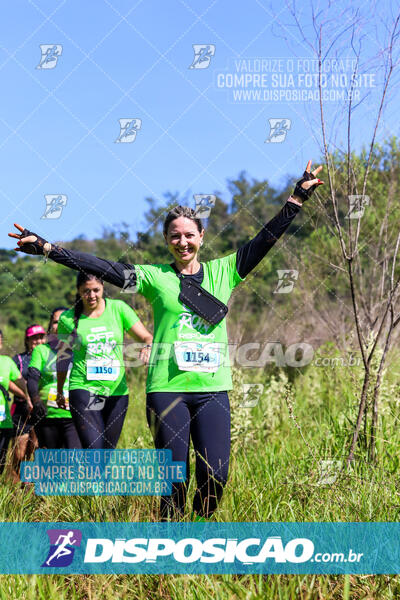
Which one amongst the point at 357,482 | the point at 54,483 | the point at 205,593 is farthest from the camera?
the point at 54,483

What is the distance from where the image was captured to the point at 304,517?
3.26 metres

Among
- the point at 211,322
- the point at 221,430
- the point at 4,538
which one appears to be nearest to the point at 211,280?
the point at 211,322

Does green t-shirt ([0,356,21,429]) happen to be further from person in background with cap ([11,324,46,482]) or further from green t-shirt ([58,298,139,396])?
green t-shirt ([58,298,139,396])

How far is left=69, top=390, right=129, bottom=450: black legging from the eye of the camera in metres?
4.49

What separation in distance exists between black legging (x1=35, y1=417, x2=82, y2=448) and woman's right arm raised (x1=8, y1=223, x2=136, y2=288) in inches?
95.0

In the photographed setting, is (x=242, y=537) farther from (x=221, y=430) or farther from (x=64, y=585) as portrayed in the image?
(x=64, y=585)

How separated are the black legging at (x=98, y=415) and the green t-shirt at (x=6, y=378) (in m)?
1.25

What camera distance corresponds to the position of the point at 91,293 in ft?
15.5

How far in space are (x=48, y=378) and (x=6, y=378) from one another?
54cm

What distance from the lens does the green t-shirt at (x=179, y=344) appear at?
3316 millimetres

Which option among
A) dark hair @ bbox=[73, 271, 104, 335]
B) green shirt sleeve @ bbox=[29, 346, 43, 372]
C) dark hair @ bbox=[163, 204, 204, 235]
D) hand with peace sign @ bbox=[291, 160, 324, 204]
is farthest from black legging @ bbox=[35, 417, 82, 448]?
hand with peace sign @ bbox=[291, 160, 324, 204]

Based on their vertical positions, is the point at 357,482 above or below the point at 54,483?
above

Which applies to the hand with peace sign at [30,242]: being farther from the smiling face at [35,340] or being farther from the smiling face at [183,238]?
the smiling face at [35,340]

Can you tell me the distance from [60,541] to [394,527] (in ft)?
5.45
